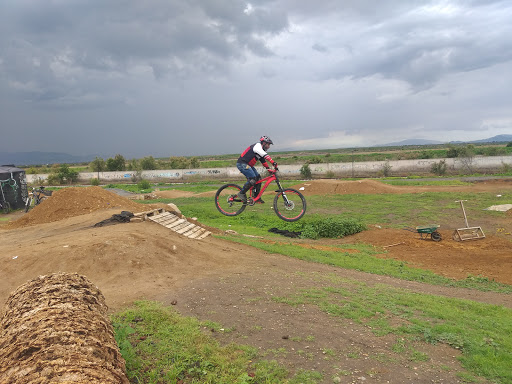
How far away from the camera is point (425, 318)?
8094mm

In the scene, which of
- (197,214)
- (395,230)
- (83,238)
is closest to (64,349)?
(83,238)

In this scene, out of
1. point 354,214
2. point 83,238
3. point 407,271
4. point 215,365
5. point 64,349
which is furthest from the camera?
point 354,214

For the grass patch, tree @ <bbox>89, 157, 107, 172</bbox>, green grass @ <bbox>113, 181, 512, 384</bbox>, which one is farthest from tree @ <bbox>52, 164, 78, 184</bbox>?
green grass @ <bbox>113, 181, 512, 384</bbox>

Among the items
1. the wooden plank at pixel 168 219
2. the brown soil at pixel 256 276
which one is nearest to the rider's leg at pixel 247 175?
the brown soil at pixel 256 276

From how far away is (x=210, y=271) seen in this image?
36.8ft

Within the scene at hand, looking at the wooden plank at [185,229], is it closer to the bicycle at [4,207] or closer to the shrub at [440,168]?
the bicycle at [4,207]

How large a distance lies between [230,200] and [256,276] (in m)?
2.50

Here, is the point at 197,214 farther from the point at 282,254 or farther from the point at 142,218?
the point at 282,254

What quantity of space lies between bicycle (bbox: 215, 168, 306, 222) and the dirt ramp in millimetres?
5895

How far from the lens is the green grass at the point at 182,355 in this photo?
5281 millimetres

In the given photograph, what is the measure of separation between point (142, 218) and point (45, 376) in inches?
524

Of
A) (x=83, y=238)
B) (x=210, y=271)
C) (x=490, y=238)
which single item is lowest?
(x=490, y=238)

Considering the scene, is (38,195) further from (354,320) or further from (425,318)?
(425,318)

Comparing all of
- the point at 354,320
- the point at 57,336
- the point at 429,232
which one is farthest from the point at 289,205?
the point at 429,232
